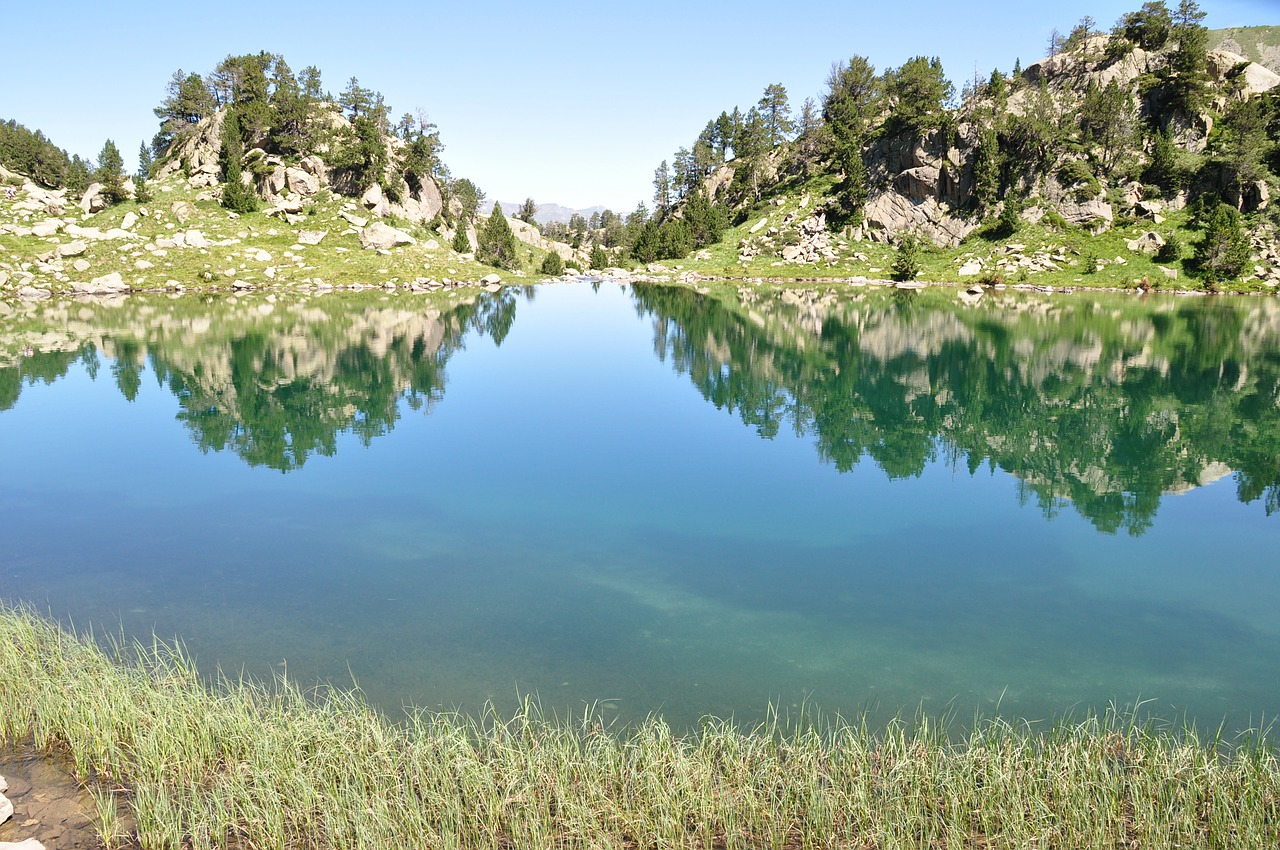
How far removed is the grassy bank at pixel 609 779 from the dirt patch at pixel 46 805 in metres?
0.20

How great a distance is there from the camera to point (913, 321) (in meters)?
59.8

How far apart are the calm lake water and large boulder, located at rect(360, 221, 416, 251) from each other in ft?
214

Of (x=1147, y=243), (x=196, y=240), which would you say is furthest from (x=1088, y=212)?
(x=196, y=240)

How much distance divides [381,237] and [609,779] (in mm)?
106273

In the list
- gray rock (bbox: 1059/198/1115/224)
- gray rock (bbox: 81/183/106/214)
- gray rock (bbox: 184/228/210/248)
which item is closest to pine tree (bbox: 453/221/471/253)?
gray rock (bbox: 184/228/210/248)

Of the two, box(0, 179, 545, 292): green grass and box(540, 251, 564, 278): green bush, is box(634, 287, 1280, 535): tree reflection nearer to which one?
box(0, 179, 545, 292): green grass

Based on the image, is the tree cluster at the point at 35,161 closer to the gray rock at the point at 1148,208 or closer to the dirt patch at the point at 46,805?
the dirt patch at the point at 46,805

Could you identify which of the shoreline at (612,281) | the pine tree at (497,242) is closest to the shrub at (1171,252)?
the shoreline at (612,281)

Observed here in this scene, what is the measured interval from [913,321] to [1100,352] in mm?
16967

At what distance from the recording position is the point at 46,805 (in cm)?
795

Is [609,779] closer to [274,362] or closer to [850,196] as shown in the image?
[274,362]

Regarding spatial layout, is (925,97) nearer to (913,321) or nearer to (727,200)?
(727,200)

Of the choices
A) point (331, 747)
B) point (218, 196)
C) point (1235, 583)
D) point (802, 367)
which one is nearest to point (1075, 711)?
point (1235, 583)

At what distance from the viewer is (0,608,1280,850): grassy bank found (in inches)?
291
